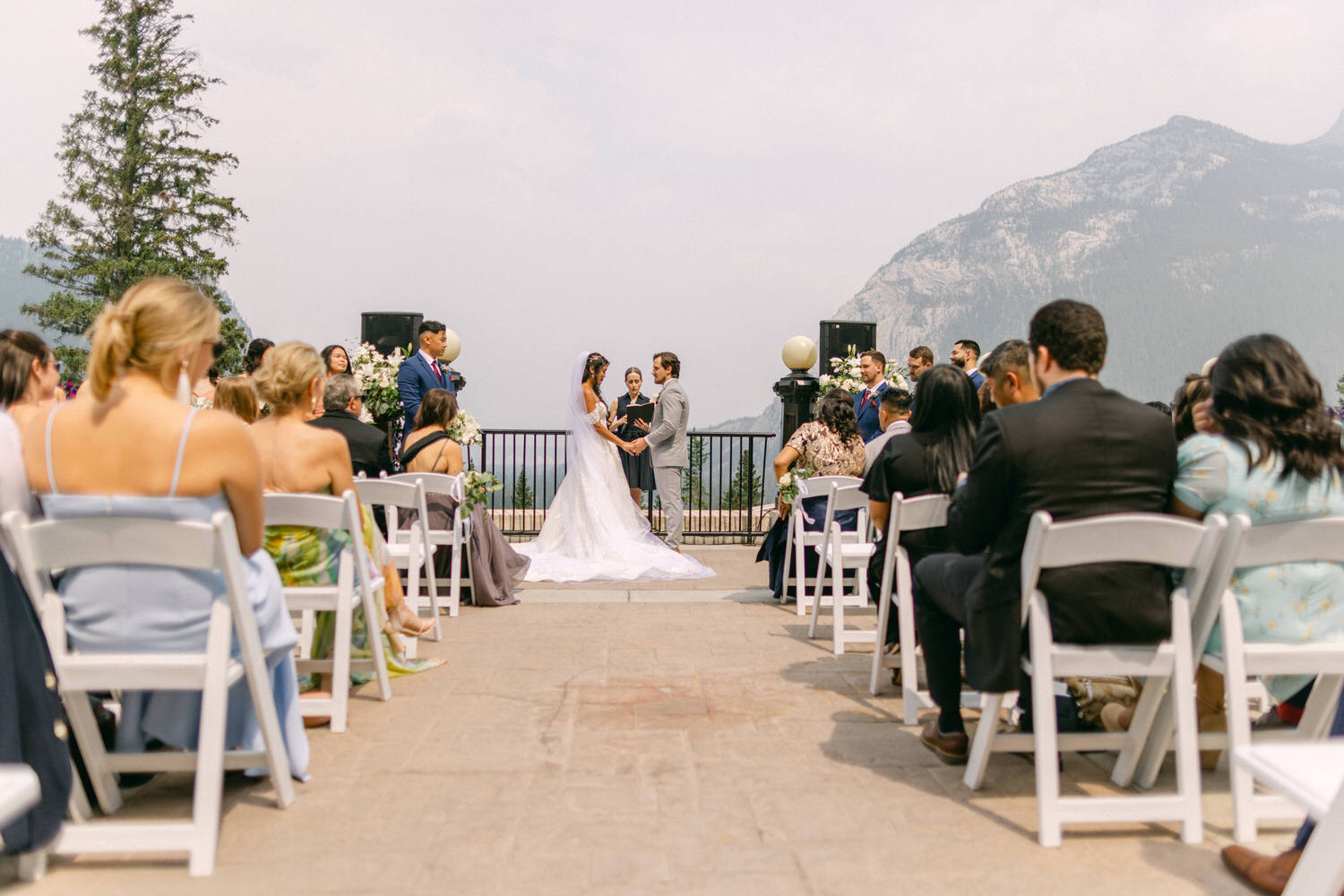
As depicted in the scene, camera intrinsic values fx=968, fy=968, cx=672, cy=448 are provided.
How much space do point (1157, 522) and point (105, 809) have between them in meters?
3.43

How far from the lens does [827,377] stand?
32.2 feet

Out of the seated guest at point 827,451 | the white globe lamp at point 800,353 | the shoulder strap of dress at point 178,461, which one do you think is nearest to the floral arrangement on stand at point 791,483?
the seated guest at point 827,451

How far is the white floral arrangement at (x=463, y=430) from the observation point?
7.15 m

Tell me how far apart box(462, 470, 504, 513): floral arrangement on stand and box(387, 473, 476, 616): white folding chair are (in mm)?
91

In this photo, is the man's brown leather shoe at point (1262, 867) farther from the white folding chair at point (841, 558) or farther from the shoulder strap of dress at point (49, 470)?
the shoulder strap of dress at point (49, 470)

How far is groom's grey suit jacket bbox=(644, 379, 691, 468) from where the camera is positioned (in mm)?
10539

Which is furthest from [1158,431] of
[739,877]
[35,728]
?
[35,728]

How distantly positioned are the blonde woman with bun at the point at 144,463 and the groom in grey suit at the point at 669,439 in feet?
25.0

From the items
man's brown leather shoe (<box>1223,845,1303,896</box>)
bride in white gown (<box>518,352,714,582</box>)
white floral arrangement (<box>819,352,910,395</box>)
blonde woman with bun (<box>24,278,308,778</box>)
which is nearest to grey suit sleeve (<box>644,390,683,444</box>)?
bride in white gown (<box>518,352,714,582</box>)

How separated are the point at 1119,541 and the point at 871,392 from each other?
20.4ft

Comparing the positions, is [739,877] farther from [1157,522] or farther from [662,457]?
[662,457]

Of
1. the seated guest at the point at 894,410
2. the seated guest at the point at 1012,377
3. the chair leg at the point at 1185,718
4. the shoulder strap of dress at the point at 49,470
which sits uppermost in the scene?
the seated guest at the point at 1012,377

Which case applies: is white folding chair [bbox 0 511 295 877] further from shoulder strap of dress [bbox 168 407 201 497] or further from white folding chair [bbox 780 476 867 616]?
white folding chair [bbox 780 476 867 616]

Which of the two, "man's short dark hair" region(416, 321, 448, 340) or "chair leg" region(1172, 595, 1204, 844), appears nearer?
"chair leg" region(1172, 595, 1204, 844)
